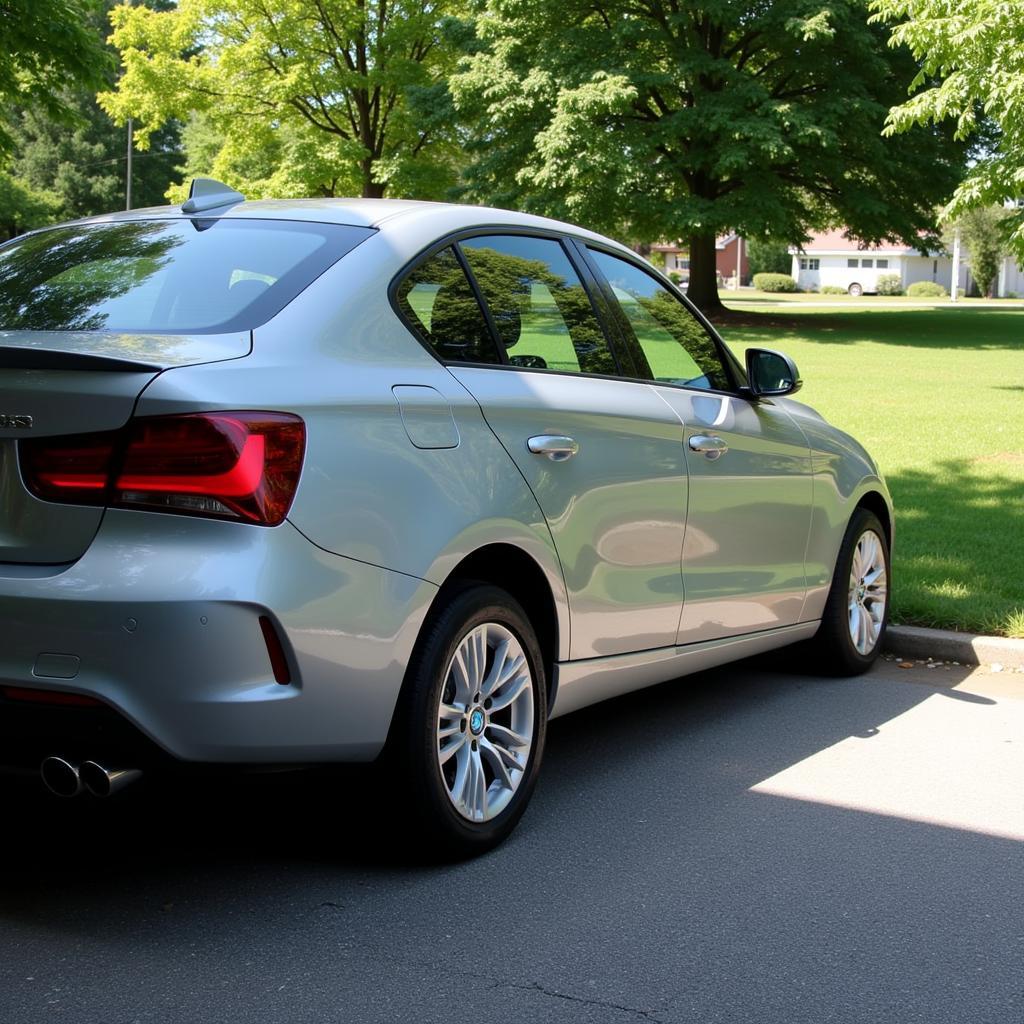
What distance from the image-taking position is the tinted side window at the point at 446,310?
4039mm

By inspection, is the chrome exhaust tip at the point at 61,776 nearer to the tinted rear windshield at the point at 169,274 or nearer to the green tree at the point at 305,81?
the tinted rear windshield at the point at 169,274

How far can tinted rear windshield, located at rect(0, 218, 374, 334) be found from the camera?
3.75 m

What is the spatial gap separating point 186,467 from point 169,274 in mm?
914

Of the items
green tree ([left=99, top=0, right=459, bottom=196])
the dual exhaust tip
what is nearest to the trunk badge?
the dual exhaust tip

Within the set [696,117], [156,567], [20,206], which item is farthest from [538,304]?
[20,206]

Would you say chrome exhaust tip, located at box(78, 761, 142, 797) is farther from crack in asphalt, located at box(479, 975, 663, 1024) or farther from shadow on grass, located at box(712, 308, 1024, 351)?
shadow on grass, located at box(712, 308, 1024, 351)

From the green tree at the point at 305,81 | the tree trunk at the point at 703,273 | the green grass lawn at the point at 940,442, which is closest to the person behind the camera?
the green grass lawn at the point at 940,442

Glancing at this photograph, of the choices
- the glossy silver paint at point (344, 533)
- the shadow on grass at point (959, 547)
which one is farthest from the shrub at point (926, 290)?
the glossy silver paint at point (344, 533)

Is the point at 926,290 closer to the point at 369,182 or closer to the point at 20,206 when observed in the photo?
the point at 20,206

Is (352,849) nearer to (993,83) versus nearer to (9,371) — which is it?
(9,371)

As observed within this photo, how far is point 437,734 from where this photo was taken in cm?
383

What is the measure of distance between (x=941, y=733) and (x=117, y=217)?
358 centimetres

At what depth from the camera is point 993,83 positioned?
16.8 m

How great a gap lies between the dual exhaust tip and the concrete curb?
4577 millimetres
